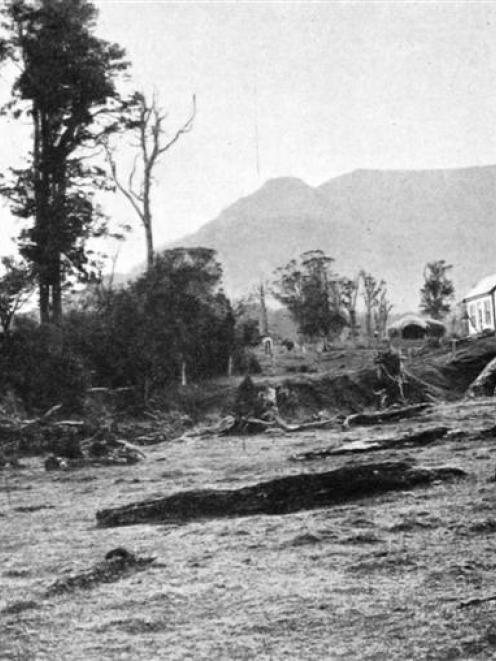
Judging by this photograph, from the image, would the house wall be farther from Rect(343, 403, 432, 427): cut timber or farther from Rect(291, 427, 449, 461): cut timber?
Rect(291, 427, 449, 461): cut timber

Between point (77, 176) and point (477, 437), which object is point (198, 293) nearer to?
point (77, 176)

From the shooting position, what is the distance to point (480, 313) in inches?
1945

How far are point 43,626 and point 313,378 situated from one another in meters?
22.4

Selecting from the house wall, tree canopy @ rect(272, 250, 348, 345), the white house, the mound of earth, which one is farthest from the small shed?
the mound of earth

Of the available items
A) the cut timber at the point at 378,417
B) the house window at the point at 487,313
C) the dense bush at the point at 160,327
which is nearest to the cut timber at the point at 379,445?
the cut timber at the point at 378,417

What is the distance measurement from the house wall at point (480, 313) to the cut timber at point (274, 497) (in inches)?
1527

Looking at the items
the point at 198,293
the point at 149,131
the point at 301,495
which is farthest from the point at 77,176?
the point at 301,495

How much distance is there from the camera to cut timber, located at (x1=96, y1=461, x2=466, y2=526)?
8656mm

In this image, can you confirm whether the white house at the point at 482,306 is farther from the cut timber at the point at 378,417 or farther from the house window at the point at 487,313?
the cut timber at the point at 378,417

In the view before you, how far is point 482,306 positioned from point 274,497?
42.7 metres

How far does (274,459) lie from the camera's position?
1401cm

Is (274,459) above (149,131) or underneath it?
underneath

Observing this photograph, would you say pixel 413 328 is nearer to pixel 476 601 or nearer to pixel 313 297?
pixel 313 297

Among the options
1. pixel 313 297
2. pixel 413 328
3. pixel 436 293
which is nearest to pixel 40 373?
pixel 313 297
